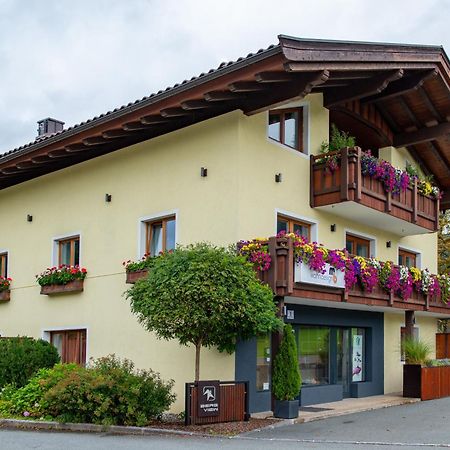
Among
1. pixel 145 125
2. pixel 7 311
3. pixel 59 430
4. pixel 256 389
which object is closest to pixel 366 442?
pixel 256 389

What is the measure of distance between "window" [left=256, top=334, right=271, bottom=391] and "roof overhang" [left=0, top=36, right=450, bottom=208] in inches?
201

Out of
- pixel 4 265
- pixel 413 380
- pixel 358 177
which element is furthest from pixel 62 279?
pixel 413 380

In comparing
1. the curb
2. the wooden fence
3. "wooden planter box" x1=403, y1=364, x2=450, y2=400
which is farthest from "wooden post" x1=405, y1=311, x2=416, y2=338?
the curb

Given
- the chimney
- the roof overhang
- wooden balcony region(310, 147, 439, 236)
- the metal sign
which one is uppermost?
the chimney

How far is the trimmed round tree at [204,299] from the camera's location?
13172 millimetres

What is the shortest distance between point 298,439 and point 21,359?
7970 mm

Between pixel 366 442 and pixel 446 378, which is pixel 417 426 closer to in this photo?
pixel 366 442

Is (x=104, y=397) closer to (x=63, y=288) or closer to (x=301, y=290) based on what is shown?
(x=301, y=290)

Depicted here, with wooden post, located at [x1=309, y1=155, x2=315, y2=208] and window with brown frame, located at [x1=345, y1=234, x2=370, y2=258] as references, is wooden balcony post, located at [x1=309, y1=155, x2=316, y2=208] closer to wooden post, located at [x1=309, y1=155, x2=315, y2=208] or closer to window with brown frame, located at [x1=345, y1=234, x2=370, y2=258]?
wooden post, located at [x1=309, y1=155, x2=315, y2=208]

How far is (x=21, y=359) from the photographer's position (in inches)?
681

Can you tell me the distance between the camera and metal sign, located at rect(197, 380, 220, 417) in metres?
13.4

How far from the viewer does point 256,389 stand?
15508 mm

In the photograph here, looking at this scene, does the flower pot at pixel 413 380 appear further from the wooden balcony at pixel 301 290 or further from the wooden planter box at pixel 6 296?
the wooden planter box at pixel 6 296

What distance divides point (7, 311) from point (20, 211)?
302 cm
